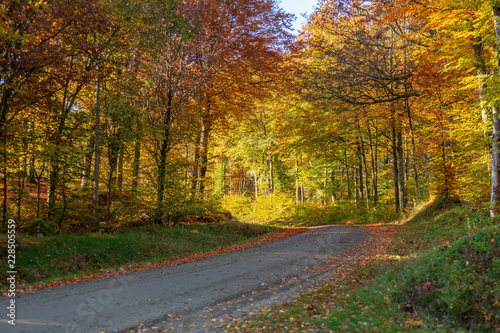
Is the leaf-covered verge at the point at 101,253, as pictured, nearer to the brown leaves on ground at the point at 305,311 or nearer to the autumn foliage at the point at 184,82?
the autumn foliage at the point at 184,82

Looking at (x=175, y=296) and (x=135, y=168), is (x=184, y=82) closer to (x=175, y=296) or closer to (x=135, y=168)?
(x=135, y=168)

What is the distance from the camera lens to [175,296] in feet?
19.5

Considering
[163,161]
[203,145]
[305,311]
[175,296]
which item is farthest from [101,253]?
[203,145]

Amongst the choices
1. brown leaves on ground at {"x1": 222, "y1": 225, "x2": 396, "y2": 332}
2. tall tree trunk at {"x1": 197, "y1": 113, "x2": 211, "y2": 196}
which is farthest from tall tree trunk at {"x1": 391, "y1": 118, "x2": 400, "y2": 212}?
brown leaves on ground at {"x1": 222, "y1": 225, "x2": 396, "y2": 332}

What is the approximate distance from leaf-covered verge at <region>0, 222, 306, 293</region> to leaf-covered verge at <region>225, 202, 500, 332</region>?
5192 millimetres

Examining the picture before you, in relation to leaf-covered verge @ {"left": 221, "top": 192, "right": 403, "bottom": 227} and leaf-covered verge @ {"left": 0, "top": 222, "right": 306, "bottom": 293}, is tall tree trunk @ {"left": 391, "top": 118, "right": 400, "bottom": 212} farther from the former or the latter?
leaf-covered verge @ {"left": 0, "top": 222, "right": 306, "bottom": 293}

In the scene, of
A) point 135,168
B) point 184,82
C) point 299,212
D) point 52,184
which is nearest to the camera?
point 52,184

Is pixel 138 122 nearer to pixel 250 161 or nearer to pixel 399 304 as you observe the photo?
pixel 399 304

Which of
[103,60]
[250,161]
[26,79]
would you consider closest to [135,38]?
[103,60]

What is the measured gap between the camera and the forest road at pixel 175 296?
181 inches

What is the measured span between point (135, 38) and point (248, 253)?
8.43 meters

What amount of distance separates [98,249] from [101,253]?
7.5 inches

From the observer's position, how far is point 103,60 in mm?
10648

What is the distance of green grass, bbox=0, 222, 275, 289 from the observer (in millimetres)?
7750
